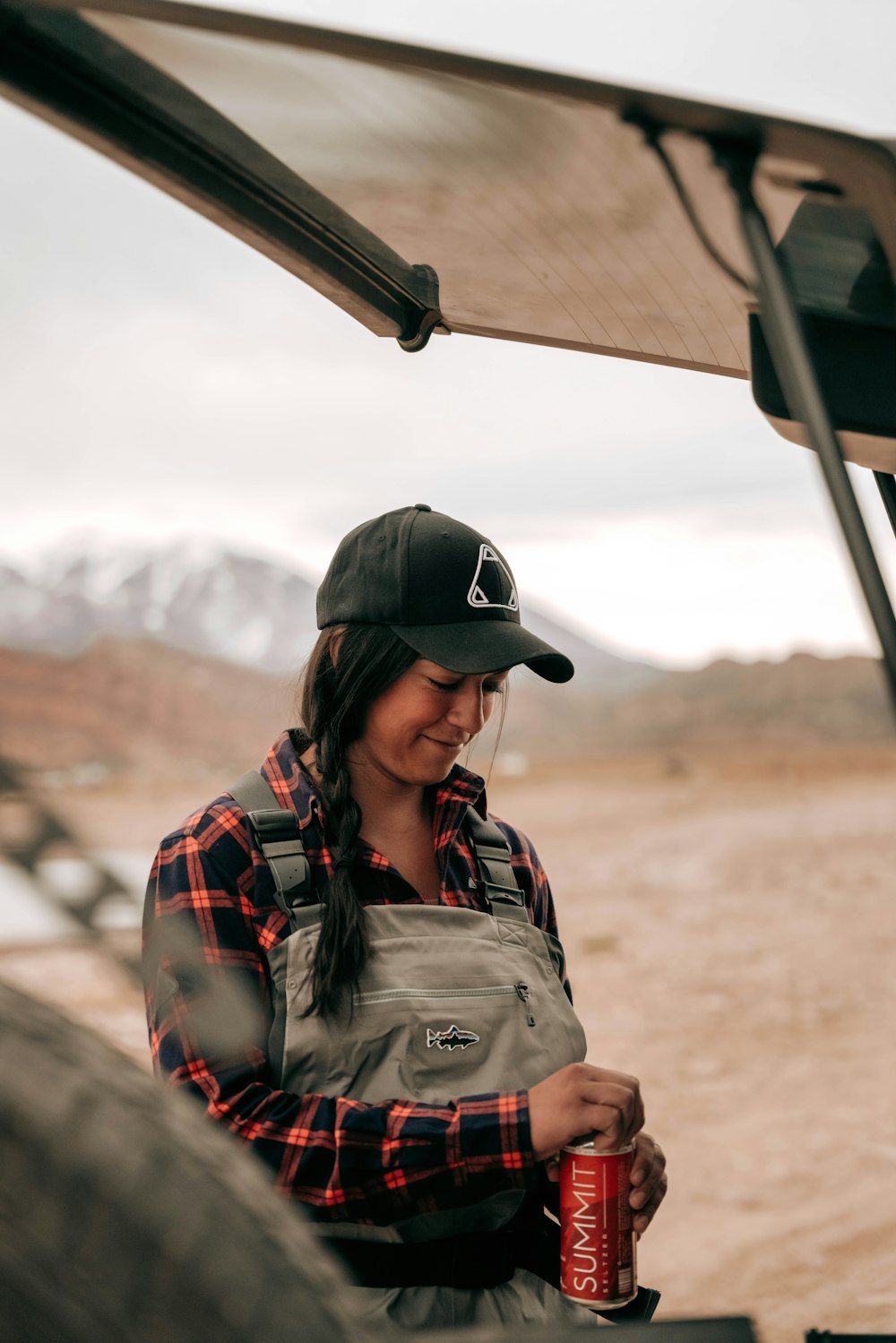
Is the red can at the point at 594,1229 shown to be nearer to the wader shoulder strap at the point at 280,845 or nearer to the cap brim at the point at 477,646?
the wader shoulder strap at the point at 280,845

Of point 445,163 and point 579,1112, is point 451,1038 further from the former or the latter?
point 445,163

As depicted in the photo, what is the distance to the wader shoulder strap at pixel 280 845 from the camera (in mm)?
1655

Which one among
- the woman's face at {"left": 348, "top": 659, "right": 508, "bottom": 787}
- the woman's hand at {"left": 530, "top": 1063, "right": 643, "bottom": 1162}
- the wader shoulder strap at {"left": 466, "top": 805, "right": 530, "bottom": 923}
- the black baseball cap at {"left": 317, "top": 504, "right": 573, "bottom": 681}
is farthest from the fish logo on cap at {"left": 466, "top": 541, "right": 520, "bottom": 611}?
the woman's hand at {"left": 530, "top": 1063, "right": 643, "bottom": 1162}

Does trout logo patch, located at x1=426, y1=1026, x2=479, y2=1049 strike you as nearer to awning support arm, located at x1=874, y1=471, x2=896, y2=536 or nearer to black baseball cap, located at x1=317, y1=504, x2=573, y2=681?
black baseball cap, located at x1=317, y1=504, x2=573, y2=681

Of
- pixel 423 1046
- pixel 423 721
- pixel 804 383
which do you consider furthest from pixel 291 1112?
pixel 804 383

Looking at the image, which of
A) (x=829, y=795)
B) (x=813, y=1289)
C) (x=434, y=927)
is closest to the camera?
(x=434, y=927)

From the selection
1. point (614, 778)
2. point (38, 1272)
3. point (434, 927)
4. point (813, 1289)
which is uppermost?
point (38, 1272)

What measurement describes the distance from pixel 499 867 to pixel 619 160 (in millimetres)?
1016

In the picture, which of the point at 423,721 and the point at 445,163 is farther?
the point at 423,721

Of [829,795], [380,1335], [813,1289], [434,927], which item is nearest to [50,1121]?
[380,1335]

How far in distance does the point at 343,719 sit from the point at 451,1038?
48cm

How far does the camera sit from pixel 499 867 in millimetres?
1895

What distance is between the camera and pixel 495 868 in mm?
1890

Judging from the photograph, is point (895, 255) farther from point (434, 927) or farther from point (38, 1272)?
point (38, 1272)
